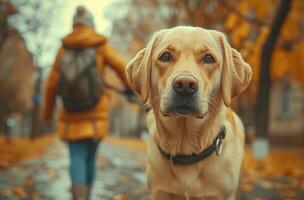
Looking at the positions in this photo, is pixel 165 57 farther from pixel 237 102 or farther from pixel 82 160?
pixel 237 102

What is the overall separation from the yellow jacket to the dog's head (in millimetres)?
1962

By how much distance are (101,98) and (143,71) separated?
2.29 meters

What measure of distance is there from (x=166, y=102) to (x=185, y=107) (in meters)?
0.13

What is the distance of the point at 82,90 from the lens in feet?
19.9

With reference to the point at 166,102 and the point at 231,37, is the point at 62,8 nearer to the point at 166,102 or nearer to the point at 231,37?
the point at 231,37

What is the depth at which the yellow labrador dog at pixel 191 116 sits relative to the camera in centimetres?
389

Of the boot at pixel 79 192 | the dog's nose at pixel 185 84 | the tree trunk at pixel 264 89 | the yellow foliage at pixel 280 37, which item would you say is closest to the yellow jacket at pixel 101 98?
the boot at pixel 79 192

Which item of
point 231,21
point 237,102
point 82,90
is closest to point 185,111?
point 82,90

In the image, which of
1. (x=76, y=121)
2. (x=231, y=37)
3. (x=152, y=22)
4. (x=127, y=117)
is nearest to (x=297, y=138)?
(x=152, y=22)

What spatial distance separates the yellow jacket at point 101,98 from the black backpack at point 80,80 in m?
0.09

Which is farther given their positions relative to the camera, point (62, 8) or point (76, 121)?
point (62, 8)

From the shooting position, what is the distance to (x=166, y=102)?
370cm

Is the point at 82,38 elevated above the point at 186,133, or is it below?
above

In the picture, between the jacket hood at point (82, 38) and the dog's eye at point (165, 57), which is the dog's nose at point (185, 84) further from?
the jacket hood at point (82, 38)
